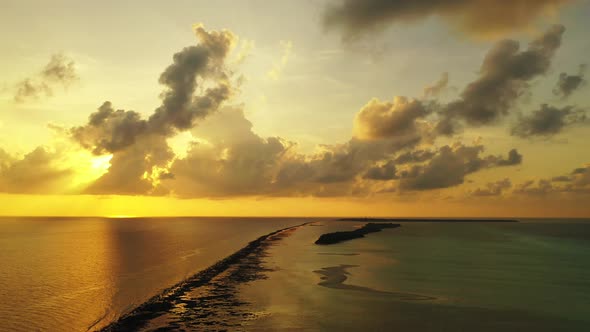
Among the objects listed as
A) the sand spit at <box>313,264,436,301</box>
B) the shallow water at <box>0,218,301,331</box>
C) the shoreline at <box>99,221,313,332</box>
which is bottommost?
the shallow water at <box>0,218,301,331</box>

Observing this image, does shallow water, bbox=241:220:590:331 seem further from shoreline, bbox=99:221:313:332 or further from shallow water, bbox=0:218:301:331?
shallow water, bbox=0:218:301:331

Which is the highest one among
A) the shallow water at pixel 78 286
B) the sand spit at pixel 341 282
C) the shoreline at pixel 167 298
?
the sand spit at pixel 341 282

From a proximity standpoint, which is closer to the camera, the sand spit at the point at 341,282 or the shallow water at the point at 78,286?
the shallow water at the point at 78,286

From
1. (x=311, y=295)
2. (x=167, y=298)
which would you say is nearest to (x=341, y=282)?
(x=311, y=295)

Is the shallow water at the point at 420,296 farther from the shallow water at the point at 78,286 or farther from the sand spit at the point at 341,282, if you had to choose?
the shallow water at the point at 78,286

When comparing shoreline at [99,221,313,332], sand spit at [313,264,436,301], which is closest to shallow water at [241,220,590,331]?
sand spit at [313,264,436,301]

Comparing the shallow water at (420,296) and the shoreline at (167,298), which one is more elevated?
the shallow water at (420,296)

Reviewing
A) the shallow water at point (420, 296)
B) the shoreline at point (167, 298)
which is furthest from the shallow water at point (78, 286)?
the shallow water at point (420, 296)

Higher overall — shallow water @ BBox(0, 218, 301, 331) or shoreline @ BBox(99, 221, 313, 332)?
shoreline @ BBox(99, 221, 313, 332)

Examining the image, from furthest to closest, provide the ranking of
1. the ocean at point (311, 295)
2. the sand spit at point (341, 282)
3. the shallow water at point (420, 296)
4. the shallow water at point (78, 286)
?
1. the sand spit at point (341, 282)
2. the shallow water at point (78, 286)
3. the ocean at point (311, 295)
4. the shallow water at point (420, 296)

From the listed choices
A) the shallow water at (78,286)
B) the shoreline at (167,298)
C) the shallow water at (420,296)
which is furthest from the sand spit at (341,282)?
the shallow water at (78,286)

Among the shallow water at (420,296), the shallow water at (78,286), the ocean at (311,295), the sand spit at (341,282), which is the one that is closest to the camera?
the shallow water at (420,296)
